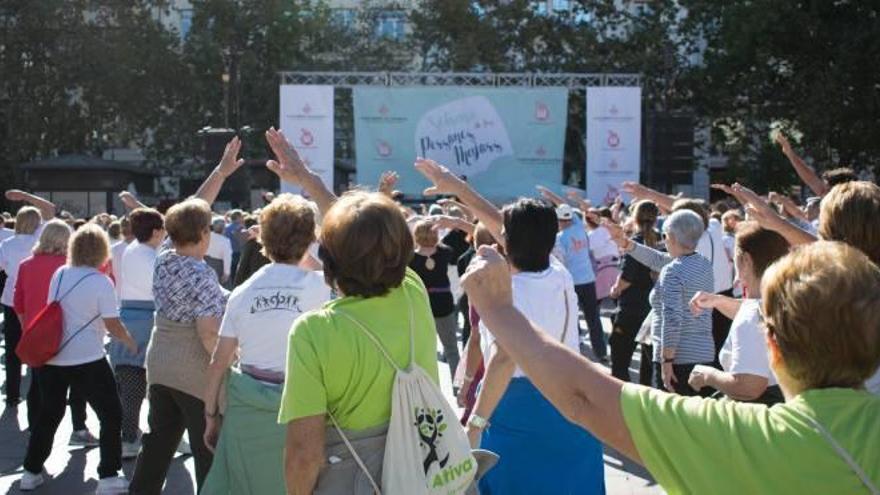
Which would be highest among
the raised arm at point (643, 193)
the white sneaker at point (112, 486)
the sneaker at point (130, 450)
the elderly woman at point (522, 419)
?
the raised arm at point (643, 193)

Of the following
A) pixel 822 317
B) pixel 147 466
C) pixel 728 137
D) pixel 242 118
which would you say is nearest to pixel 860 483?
pixel 822 317

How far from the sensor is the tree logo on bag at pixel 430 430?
3.10 m

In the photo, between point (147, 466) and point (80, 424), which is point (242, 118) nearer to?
point (80, 424)

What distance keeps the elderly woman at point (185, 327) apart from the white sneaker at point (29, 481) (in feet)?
5.67

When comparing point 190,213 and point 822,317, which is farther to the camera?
point 190,213

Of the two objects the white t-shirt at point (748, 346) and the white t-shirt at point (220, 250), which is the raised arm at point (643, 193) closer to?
the white t-shirt at point (748, 346)

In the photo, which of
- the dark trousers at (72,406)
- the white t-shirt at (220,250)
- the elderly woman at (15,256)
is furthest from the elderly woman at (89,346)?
the white t-shirt at (220,250)

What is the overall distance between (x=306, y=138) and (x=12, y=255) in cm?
1552

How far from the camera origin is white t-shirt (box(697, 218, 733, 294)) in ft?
26.0

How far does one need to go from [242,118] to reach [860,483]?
40.0 meters

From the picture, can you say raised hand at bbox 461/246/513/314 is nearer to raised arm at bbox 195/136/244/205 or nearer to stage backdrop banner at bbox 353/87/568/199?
raised arm at bbox 195/136/244/205

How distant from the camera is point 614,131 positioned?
25359 millimetres

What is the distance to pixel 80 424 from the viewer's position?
792cm

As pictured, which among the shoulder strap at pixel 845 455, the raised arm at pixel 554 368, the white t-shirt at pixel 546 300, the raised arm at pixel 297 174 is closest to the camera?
the shoulder strap at pixel 845 455
